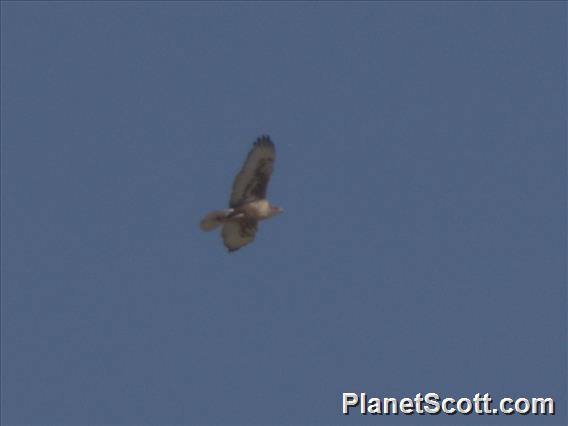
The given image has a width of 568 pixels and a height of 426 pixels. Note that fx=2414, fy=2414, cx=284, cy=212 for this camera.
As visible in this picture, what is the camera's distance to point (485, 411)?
38.2 m

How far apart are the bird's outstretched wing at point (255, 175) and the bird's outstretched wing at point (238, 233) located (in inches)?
20.8

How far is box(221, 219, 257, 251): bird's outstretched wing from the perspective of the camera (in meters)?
39.7

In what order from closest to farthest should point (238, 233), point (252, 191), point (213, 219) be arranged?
point (213, 219)
point (252, 191)
point (238, 233)

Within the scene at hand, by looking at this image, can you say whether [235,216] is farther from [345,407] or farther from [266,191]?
[345,407]

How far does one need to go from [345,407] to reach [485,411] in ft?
7.31

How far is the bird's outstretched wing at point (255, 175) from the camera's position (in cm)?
3916

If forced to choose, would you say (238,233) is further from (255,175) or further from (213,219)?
(255,175)

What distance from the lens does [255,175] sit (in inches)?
1544

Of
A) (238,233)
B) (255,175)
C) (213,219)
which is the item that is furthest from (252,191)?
(238,233)

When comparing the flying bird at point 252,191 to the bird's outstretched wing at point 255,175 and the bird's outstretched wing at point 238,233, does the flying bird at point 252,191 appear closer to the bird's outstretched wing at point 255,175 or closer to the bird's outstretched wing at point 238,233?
the bird's outstretched wing at point 255,175

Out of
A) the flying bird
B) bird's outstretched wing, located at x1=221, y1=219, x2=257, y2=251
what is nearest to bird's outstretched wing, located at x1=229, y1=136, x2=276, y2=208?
the flying bird

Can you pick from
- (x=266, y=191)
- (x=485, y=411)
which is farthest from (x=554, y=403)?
(x=266, y=191)

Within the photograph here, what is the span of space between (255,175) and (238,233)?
48.2 inches

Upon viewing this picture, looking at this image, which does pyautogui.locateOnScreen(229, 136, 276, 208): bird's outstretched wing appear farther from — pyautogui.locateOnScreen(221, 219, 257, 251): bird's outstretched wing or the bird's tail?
pyautogui.locateOnScreen(221, 219, 257, 251): bird's outstretched wing
